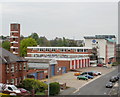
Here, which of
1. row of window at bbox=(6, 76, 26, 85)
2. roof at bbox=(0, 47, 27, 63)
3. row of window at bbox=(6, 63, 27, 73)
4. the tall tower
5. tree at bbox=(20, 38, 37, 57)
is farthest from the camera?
tree at bbox=(20, 38, 37, 57)

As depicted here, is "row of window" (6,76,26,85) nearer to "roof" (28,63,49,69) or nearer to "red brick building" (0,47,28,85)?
"red brick building" (0,47,28,85)

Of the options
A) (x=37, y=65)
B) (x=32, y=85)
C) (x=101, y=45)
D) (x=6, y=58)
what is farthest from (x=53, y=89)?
(x=101, y=45)

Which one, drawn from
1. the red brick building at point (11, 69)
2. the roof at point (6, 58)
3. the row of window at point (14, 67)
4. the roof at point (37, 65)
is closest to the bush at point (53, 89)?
the red brick building at point (11, 69)

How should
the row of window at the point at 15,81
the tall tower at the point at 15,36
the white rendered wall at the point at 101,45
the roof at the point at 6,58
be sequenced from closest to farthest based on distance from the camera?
the roof at the point at 6,58 < the row of window at the point at 15,81 < the tall tower at the point at 15,36 < the white rendered wall at the point at 101,45

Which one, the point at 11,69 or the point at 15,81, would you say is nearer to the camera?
the point at 11,69

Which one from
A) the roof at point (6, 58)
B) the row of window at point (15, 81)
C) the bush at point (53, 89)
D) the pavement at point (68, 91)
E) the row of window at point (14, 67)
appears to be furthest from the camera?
the pavement at point (68, 91)

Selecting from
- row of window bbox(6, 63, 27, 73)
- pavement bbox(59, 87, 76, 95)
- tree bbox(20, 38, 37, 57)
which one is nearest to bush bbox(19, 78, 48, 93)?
row of window bbox(6, 63, 27, 73)

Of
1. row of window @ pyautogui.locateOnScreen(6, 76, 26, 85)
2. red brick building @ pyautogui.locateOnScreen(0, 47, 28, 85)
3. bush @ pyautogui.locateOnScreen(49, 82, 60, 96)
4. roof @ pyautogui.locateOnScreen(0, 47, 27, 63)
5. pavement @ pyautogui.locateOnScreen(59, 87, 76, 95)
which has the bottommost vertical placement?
pavement @ pyautogui.locateOnScreen(59, 87, 76, 95)

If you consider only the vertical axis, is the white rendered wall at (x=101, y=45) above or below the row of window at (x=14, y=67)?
above

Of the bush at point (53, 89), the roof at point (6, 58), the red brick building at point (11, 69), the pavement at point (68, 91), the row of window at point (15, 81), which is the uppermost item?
the roof at point (6, 58)

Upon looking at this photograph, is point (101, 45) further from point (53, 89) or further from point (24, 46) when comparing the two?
point (53, 89)

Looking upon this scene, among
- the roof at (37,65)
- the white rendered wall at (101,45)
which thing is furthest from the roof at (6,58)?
the white rendered wall at (101,45)

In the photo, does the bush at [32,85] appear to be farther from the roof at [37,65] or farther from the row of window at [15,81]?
the roof at [37,65]

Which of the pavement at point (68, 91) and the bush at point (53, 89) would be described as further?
the pavement at point (68, 91)
